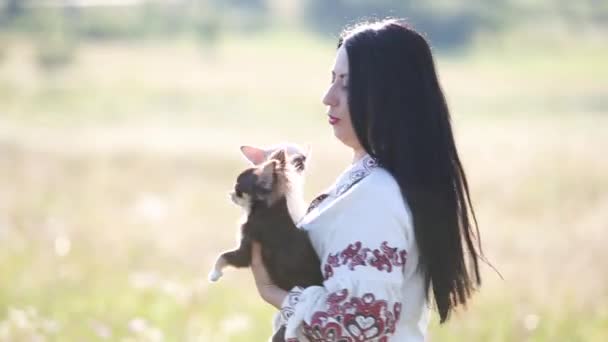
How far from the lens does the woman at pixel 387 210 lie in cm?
358

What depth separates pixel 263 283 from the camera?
3.98m

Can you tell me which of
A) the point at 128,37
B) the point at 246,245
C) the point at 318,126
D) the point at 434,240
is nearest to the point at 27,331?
the point at 246,245

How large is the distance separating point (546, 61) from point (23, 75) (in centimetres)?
1488

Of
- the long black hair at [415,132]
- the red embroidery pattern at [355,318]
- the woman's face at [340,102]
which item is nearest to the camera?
the red embroidery pattern at [355,318]

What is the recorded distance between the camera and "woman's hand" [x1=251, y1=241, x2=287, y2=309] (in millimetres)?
3877

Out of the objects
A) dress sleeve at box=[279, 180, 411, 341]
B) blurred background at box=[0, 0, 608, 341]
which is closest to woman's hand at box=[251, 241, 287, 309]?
dress sleeve at box=[279, 180, 411, 341]

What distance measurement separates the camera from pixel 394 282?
11.7 feet

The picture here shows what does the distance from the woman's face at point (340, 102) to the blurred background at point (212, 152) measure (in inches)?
27.7

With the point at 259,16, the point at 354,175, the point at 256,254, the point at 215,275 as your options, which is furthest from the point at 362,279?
the point at 259,16

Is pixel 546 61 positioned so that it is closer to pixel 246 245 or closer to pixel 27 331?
pixel 27 331

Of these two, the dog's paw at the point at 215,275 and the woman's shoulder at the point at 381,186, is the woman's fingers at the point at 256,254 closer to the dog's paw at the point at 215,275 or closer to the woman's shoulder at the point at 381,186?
the dog's paw at the point at 215,275

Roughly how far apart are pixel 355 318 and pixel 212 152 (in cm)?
1401

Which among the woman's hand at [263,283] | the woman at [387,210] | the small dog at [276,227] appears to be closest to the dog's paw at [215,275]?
the small dog at [276,227]

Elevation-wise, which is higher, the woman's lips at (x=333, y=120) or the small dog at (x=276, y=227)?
the woman's lips at (x=333, y=120)
